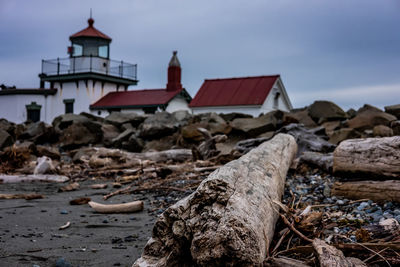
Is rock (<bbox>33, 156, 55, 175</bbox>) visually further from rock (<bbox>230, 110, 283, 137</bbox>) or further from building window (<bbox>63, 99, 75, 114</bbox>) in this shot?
building window (<bbox>63, 99, 75, 114</bbox>)

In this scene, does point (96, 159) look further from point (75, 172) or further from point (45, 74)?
point (45, 74)

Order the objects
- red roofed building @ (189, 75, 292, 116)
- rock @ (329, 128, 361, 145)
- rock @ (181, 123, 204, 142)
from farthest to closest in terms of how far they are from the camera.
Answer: red roofed building @ (189, 75, 292, 116), rock @ (181, 123, 204, 142), rock @ (329, 128, 361, 145)

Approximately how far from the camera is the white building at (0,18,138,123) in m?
28.6

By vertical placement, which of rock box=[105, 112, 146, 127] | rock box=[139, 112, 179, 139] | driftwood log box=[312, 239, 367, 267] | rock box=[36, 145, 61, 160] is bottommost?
driftwood log box=[312, 239, 367, 267]

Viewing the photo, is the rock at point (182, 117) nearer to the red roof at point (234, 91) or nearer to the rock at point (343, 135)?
the rock at point (343, 135)

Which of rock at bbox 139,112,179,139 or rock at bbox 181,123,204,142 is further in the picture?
rock at bbox 139,112,179,139

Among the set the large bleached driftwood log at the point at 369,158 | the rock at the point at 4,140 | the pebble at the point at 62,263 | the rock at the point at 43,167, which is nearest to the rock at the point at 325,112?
the rock at the point at 43,167

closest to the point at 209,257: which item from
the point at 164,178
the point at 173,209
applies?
the point at 173,209

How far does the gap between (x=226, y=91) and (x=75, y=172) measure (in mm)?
17574

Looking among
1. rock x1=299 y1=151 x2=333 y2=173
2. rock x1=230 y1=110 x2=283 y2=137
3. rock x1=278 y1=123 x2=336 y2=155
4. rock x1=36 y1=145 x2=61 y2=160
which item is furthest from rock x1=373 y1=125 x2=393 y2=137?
rock x1=36 y1=145 x2=61 y2=160

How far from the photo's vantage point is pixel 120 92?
3044cm

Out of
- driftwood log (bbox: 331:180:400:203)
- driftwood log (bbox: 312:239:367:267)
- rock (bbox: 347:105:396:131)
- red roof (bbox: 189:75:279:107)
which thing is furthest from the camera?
red roof (bbox: 189:75:279:107)

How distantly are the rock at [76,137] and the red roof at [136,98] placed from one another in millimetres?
10125

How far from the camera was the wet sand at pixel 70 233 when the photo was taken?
11.0ft
